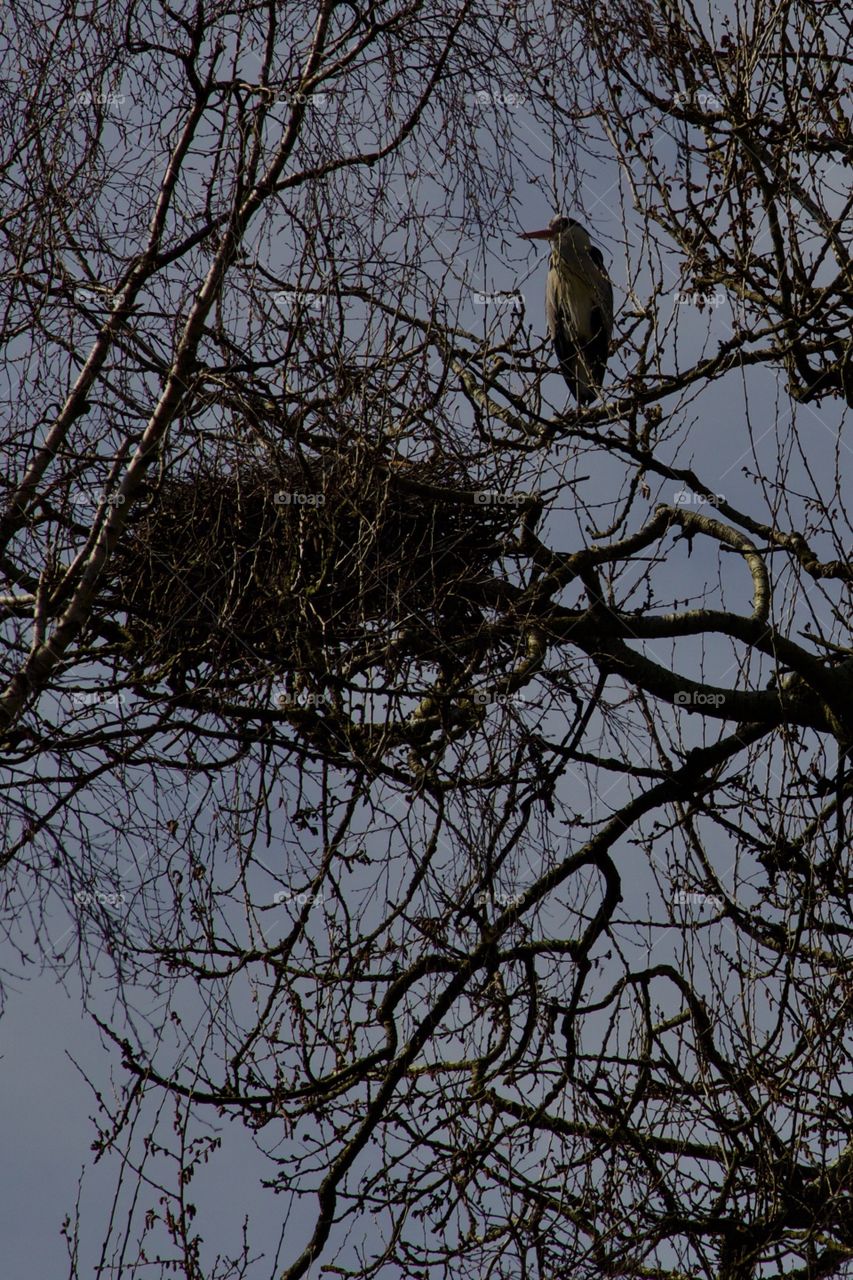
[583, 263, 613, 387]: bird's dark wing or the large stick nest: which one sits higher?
[583, 263, 613, 387]: bird's dark wing

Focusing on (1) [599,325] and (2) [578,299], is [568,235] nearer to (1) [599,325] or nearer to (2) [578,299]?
(2) [578,299]

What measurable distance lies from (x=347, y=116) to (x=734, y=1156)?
3.31m

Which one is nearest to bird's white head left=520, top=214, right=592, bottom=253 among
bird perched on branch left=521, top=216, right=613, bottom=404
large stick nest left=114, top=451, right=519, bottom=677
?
bird perched on branch left=521, top=216, right=613, bottom=404

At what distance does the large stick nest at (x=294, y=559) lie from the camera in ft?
13.6

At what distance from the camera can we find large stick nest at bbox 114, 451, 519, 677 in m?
4.15

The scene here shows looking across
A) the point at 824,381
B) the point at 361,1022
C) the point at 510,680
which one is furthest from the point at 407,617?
the point at 824,381

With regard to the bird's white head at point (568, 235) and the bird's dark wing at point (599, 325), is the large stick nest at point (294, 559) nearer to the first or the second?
the bird's white head at point (568, 235)

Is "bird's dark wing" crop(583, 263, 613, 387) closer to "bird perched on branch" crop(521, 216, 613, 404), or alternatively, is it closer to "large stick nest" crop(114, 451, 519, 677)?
"bird perched on branch" crop(521, 216, 613, 404)

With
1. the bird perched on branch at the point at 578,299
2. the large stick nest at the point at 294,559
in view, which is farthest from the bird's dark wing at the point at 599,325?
the large stick nest at the point at 294,559

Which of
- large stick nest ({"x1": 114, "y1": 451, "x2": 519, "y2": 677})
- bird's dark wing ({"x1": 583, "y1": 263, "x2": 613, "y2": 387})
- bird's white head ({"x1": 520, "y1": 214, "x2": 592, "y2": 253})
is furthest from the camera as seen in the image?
bird's dark wing ({"x1": 583, "y1": 263, "x2": 613, "y2": 387})

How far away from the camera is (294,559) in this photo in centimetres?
424

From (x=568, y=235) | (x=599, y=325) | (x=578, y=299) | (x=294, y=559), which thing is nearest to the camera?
(x=294, y=559)

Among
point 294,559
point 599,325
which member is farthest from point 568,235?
point 294,559

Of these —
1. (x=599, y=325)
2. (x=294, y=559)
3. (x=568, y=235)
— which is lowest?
(x=294, y=559)
